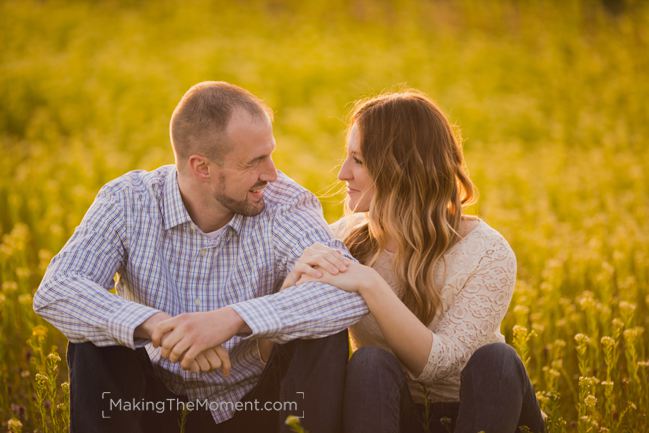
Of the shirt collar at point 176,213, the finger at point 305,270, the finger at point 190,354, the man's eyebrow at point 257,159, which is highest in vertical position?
the man's eyebrow at point 257,159

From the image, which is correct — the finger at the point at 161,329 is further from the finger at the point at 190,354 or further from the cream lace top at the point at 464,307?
the cream lace top at the point at 464,307

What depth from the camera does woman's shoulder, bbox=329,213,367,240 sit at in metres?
3.73

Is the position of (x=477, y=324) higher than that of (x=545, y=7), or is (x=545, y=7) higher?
(x=545, y=7)

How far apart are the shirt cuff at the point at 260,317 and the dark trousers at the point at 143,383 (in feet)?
0.48

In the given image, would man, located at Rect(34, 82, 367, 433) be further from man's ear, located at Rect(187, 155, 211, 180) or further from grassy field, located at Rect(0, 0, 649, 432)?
grassy field, located at Rect(0, 0, 649, 432)

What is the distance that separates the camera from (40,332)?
3.22m

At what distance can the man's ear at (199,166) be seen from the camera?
332 cm

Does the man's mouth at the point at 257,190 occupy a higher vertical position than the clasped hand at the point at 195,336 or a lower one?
higher

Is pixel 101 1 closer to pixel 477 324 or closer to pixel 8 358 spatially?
pixel 8 358

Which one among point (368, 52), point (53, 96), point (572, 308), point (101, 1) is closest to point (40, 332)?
point (572, 308)

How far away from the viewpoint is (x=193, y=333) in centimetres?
277

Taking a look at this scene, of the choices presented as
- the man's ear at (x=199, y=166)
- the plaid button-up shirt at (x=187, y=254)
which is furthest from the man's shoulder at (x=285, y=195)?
the man's ear at (x=199, y=166)

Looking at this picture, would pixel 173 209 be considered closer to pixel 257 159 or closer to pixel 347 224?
pixel 257 159

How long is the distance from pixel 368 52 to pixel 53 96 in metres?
6.14
